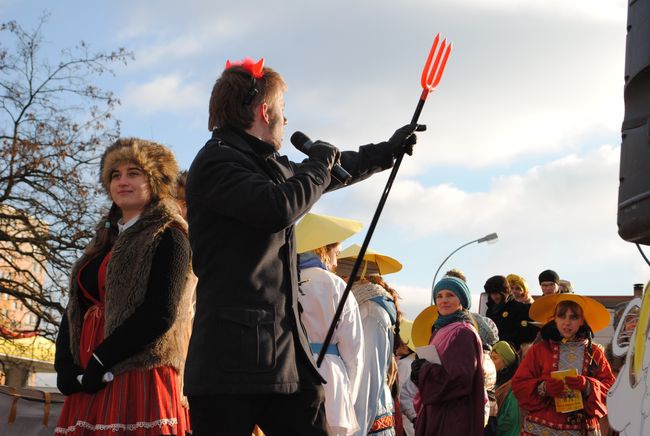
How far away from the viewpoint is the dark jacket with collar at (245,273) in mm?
3207

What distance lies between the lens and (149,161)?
495cm

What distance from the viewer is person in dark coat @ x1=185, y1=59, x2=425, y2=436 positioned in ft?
10.5

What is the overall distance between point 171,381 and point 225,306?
150 centimetres

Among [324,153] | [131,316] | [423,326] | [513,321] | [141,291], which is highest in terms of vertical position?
[513,321]

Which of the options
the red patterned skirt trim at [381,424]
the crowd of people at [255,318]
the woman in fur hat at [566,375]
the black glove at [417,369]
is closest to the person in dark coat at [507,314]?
the crowd of people at [255,318]

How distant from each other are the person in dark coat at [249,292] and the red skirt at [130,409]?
1248mm

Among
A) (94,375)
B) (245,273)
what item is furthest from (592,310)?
(245,273)

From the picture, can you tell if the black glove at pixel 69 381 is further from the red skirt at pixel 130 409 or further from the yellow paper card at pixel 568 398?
the yellow paper card at pixel 568 398

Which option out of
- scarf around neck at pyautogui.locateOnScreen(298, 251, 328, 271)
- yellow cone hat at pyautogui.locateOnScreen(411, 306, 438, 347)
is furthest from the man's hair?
yellow cone hat at pyautogui.locateOnScreen(411, 306, 438, 347)

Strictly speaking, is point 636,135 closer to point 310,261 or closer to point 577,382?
point 310,261

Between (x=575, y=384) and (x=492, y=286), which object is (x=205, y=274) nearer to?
(x=575, y=384)

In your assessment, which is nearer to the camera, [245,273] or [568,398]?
[245,273]

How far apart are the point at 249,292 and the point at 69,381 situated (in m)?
1.71

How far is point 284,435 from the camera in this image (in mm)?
3318
